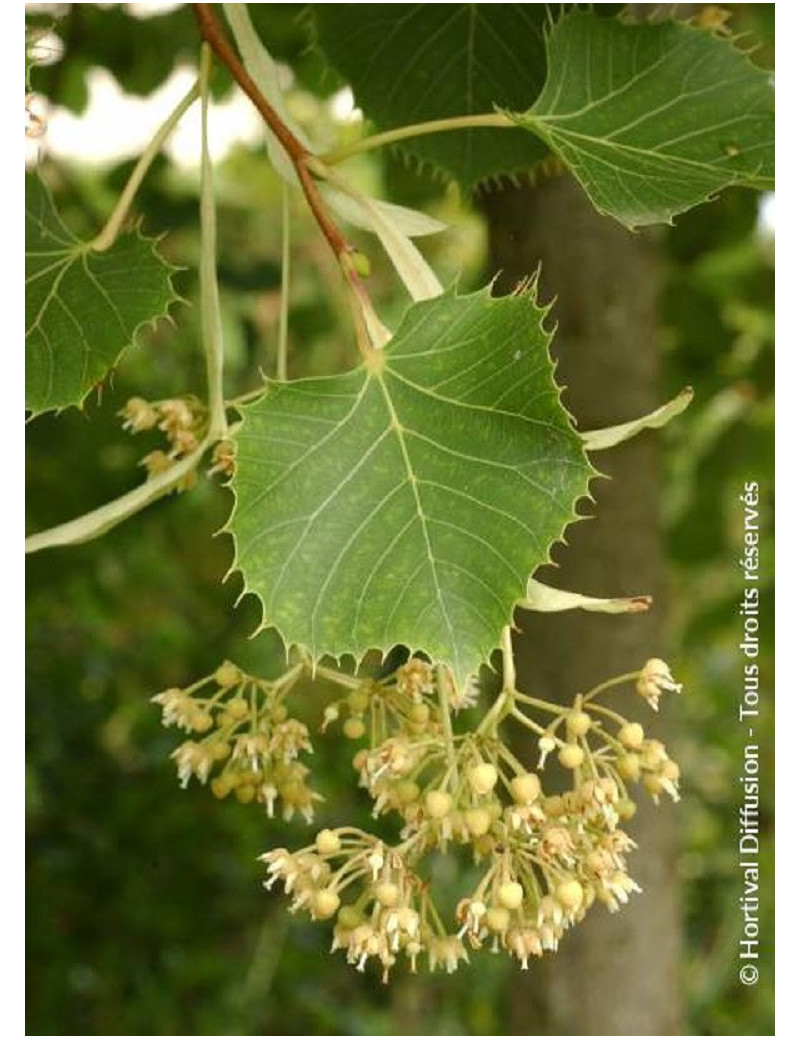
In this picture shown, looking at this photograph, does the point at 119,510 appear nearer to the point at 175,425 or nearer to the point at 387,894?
the point at 175,425

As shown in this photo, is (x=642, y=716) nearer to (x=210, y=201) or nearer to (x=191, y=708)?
(x=191, y=708)

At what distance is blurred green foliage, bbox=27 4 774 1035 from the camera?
2.39 metres

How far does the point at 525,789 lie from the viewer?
87cm

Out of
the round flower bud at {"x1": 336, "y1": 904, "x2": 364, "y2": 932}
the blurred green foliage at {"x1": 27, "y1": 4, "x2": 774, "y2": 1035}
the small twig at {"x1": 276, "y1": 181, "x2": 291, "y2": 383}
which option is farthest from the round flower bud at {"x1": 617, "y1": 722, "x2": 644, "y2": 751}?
the blurred green foliage at {"x1": 27, "y1": 4, "x2": 774, "y2": 1035}

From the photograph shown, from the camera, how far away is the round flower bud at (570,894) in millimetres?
855

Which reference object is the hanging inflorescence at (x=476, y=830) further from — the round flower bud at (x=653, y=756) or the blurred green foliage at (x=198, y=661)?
the blurred green foliage at (x=198, y=661)

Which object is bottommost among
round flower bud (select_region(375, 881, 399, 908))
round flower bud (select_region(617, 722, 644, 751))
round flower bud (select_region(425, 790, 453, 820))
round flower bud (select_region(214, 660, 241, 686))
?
round flower bud (select_region(375, 881, 399, 908))

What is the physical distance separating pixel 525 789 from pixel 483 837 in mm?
51

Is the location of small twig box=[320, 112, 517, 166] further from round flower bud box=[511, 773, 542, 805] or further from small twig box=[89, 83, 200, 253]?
round flower bud box=[511, 773, 542, 805]

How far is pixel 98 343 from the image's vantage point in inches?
42.1

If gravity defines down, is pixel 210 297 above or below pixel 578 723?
above

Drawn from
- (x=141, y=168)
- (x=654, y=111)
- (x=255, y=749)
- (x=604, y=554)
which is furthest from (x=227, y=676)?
(x=604, y=554)

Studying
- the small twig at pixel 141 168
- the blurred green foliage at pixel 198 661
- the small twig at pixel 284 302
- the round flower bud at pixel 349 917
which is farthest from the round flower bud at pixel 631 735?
the blurred green foliage at pixel 198 661

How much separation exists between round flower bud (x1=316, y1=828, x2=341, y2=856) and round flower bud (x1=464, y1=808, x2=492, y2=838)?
0.10 meters
